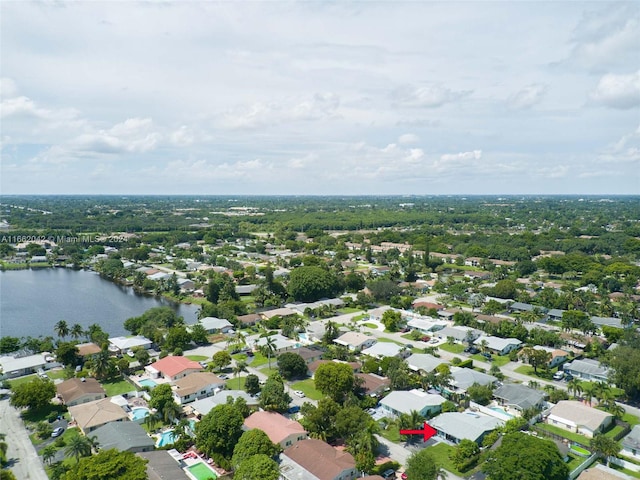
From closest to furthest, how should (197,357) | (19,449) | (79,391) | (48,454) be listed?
(48,454) < (19,449) < (79,391) < (197,357)

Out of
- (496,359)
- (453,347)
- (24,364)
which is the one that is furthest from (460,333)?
(24,364)

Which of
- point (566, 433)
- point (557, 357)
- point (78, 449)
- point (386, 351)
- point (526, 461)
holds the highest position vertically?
point (526, 461)

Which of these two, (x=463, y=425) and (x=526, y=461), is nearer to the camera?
(x=526, y=461)

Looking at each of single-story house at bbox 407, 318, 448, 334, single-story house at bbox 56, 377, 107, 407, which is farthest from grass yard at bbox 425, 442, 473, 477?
single-story house at bbox 56, 377, 107, 407

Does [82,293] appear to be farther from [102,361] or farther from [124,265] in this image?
[102,361]

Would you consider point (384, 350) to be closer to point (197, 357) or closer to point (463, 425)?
point (463, 425)

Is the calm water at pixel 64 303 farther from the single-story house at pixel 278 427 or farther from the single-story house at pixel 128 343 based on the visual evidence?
the single-story house at pixel 278 427

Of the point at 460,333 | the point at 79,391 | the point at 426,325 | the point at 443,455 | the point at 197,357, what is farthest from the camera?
the point at 426,325
